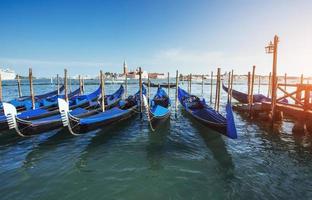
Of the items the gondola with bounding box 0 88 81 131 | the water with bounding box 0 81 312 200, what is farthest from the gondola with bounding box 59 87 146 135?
the gondola with bounding box 0 88 81 131

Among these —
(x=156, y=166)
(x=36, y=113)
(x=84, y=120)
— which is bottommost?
(x=156, y=166)

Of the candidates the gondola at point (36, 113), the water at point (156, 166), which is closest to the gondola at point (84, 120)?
the water at point (156, 166)

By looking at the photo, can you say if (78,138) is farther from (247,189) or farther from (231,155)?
(247,189)

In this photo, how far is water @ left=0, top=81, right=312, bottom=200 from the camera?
405cm

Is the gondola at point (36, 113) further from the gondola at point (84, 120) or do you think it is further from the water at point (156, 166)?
the gondola at point (84, 120)

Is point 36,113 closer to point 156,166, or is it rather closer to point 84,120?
point 84,120

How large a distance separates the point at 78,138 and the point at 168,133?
3628 mm

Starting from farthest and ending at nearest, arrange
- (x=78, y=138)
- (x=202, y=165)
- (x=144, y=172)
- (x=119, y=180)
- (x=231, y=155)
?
(x=78, y=138) < (x=231, y=155) < (x=202, y=165) < (x=144, y=172) < (x=119, y=180)

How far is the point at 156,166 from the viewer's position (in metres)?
5.20

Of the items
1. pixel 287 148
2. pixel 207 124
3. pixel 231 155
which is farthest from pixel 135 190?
pixel 287 148

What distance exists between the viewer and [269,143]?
6.95 m

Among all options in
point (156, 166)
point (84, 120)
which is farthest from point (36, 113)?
point (156, 166)

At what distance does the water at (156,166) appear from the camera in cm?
405

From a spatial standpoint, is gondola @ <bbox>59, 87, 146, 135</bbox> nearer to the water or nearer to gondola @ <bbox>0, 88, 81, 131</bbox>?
the water
